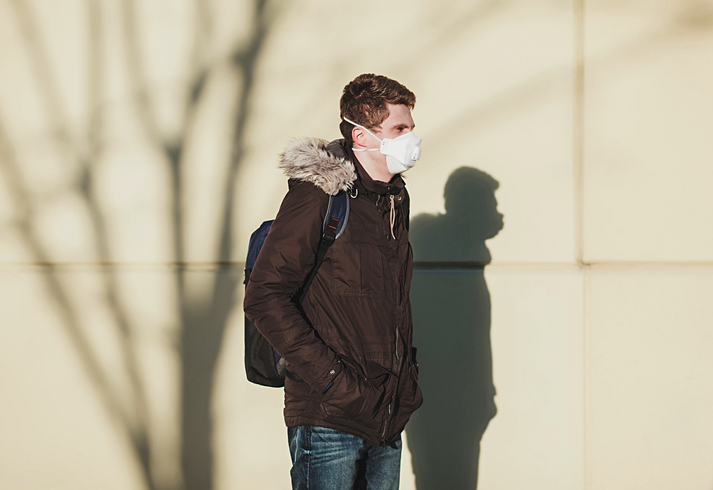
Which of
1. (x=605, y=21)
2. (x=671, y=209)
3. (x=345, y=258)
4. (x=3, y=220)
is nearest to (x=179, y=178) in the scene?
(x=3, y=220)

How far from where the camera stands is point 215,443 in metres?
3.35

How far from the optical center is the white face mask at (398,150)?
205cm

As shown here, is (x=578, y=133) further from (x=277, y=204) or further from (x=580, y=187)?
(x=277, y=204)

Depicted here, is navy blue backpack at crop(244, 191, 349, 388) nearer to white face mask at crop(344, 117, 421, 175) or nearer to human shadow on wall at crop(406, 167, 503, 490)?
white face mask at crop(344, 117, 421, 175)

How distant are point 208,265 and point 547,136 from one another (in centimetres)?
193

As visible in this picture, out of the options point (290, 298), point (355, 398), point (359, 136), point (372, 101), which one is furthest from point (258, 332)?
point (372, 101)

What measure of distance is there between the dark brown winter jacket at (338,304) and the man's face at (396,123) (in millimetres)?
155

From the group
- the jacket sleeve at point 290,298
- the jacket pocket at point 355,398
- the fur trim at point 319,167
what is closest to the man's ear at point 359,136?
the fur trim at point 319,167

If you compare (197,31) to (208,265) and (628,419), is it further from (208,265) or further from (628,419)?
(628,419)

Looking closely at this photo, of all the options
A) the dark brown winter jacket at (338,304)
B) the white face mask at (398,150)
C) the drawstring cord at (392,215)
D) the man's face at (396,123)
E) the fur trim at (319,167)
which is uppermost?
the man's face at (396,123)

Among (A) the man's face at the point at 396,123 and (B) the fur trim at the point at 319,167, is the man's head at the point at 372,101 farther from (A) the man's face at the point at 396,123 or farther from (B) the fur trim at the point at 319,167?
(B) the fur trim at the point at 319,167

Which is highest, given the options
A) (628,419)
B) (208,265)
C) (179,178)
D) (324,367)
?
(179,178)

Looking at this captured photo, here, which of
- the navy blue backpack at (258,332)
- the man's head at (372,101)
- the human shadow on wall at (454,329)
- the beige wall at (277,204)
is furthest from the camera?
the human shadow on wall at (454,329)

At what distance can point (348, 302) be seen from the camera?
6.12 feet
